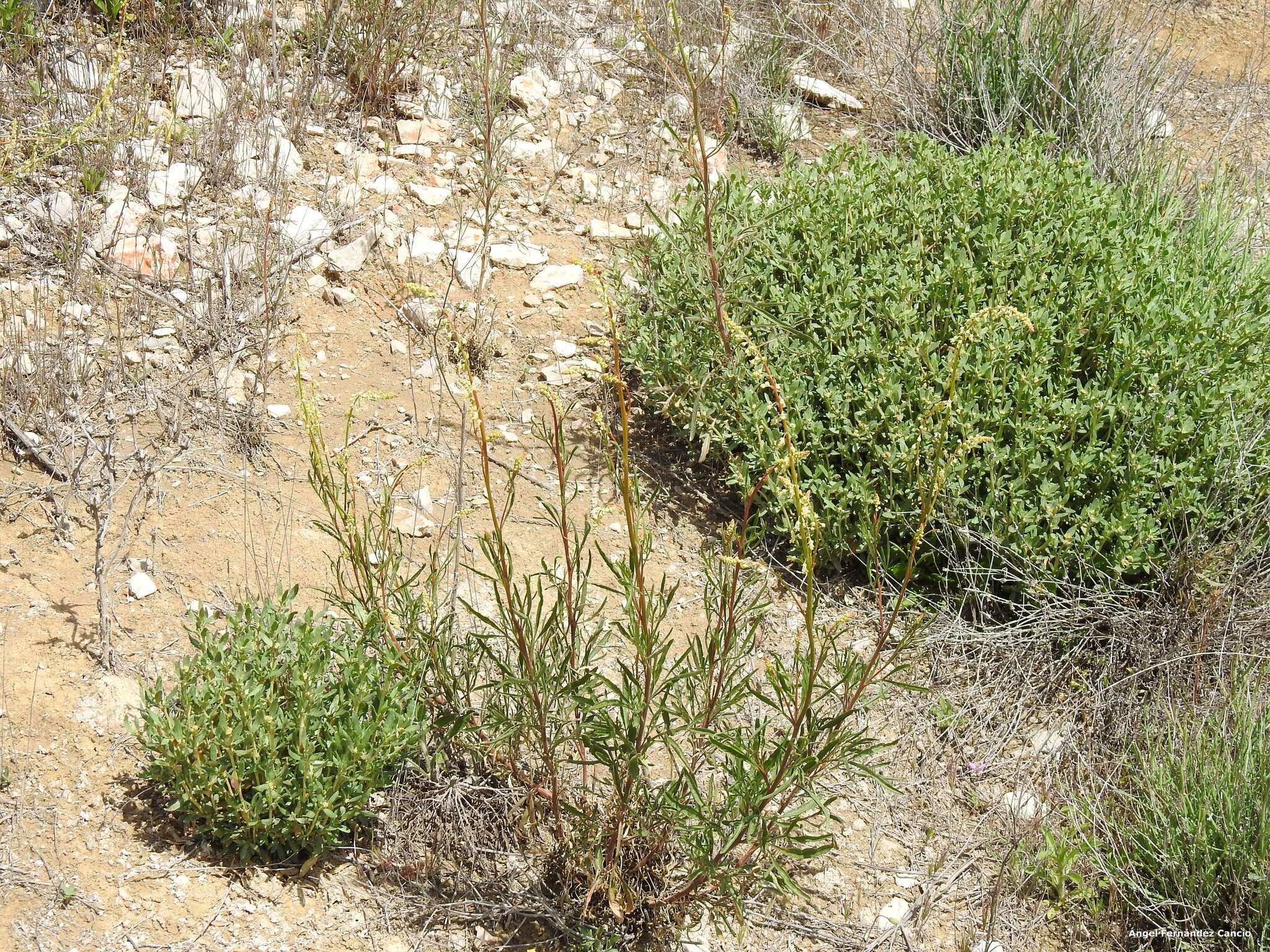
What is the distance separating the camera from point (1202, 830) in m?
2.83

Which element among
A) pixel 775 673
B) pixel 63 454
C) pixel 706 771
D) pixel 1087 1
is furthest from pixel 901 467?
pixel 1087 1

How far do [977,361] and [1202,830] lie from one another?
1.50 metres

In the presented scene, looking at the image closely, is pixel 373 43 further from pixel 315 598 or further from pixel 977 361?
pixel 977 361

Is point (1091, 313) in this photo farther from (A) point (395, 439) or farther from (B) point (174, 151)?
(B) point (174, 151)

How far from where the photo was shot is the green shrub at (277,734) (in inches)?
97.2

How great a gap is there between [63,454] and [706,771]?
6.76 ft

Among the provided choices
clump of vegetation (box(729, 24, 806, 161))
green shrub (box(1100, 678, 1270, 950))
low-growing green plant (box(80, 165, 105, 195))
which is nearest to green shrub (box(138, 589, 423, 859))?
green shrub (box(1100, 678, 1270, 950))

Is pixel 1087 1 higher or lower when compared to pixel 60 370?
higher

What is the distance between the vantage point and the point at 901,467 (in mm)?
3531

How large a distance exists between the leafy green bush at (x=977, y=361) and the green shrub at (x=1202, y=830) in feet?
1.98

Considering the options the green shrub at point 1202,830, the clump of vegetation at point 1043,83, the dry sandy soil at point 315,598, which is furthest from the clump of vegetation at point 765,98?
the green shrub at point 1202,830

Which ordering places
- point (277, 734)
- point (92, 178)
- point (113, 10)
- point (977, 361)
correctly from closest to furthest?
point (277, 734)
point (977, 361)
point (92, 178)
point (113, 10)

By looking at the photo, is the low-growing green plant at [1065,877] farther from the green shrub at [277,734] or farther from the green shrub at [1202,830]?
the green shrub at [277,734]

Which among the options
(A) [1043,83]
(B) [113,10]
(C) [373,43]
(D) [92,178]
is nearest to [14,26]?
(B) [113,10]
